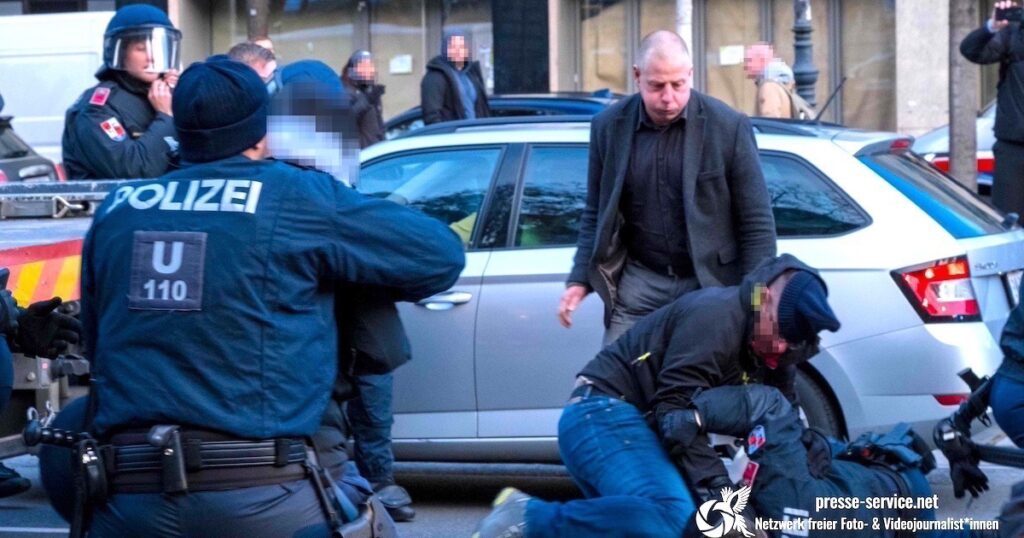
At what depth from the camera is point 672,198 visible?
5355 millimetres

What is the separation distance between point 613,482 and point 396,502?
2195 millimetres

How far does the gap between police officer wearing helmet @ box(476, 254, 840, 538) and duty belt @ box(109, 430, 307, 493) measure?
1299 millimetres

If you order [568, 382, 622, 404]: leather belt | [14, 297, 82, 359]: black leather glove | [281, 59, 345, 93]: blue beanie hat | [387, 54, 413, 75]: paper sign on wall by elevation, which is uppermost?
[387, 54, 413, 75]: paper sign on wall

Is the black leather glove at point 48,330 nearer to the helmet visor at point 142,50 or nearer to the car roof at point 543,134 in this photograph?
the helmet visor at point 142,50

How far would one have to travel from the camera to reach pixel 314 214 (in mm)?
3111

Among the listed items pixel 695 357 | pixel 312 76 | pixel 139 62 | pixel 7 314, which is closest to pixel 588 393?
pixel 695 357

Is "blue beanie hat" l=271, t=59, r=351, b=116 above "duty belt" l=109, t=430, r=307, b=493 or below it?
above

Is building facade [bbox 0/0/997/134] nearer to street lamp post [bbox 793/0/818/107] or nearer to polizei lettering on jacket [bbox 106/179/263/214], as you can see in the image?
street lamp post [bbox 793/0/818/107]

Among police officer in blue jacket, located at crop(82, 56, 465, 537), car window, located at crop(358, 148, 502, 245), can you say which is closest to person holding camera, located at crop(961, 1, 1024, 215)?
car window, located at crop(358, 148, 502, 245)

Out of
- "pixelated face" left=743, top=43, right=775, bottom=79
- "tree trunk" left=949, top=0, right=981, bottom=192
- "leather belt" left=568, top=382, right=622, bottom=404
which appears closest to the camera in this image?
"leather belt" left=568, top=382, right=622, bottom=404

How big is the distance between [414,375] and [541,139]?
1184 millimetres

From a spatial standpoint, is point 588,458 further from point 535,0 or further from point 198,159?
point 535,0

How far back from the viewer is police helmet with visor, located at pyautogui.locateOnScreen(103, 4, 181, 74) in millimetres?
6387

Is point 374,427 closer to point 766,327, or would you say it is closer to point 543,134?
point 543,134
